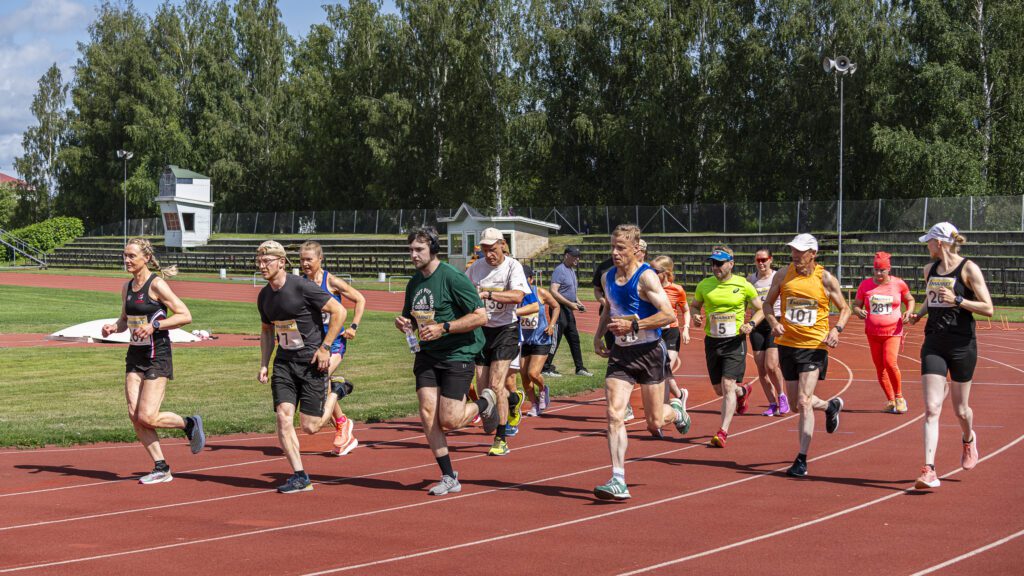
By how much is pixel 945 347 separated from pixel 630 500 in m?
2.82

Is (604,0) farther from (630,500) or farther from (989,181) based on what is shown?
(630,500)

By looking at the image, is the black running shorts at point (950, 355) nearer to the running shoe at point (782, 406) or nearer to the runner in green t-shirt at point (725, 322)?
the runner in green t-shirt at point (725, 322)

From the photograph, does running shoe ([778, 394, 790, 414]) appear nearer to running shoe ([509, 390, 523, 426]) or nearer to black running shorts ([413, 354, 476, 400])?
running shoe ([509, 390, 523, 426])

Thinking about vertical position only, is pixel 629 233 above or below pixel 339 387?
above

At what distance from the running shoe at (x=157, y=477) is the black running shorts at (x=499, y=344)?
10.1 feet

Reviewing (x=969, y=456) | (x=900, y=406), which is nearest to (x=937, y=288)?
(x=969, y=456)

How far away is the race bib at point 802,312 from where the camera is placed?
915cm

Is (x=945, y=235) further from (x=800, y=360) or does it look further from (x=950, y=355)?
(x=800, y=360)

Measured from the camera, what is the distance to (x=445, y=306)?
813 centimetres

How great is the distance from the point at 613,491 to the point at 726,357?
354 centimetres

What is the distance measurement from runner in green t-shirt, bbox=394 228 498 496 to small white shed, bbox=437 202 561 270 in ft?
141

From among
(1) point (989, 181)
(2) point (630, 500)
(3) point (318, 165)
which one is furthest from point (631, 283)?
(3) point (318, 165)

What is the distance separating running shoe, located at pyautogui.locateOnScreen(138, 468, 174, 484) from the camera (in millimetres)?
8656

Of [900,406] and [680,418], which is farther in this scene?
[900,406]
